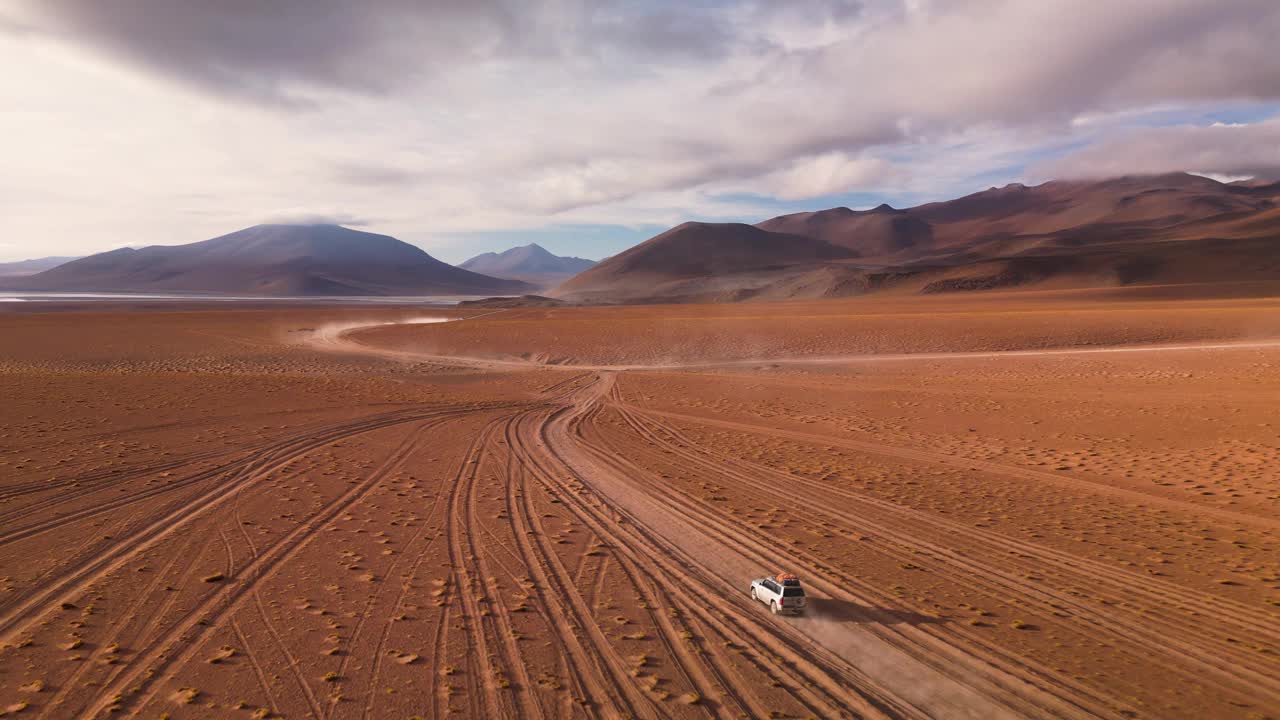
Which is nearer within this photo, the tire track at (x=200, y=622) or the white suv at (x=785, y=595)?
the tire track at (x=200, y=622)

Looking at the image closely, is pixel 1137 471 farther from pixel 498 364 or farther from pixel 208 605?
pixel 498 364

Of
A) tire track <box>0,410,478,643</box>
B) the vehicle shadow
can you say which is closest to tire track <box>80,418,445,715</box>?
tire track <box>0,410,478,643</box>

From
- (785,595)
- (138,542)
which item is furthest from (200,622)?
(785,595)

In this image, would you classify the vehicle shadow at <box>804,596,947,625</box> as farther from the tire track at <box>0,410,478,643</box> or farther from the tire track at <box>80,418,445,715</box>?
the tire track at <box>0,410,478,643</box>

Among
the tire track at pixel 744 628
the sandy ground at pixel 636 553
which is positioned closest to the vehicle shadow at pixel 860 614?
the sandy ground at pixel 636 553

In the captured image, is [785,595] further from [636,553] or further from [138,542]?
[138,542]

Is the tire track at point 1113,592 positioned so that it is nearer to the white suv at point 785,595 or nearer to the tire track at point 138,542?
the white suv at point 785,595
